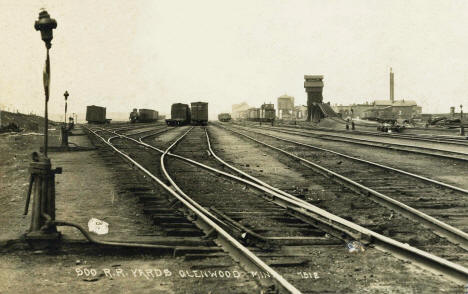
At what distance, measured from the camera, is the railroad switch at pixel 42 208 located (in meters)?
5.61

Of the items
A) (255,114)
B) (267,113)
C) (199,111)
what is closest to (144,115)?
(199,111)

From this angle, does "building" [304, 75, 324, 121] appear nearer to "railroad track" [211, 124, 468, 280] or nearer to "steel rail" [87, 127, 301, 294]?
"railroad track" [211, 124, 468, 280]

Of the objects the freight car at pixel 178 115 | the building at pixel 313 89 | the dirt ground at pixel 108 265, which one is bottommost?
the dirt ground at pixel 108 265

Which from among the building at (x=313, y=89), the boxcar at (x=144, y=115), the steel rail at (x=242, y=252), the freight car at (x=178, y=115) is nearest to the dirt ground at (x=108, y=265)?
the steel rail at (x=242, y=252)

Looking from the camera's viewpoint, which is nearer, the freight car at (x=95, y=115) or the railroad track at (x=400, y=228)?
the railroad track at (x=400, y=228)

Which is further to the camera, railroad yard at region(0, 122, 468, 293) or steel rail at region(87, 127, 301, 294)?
railroad yard at region(0, 122, 468, 293)

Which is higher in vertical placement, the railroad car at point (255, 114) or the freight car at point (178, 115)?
the railroad car at point (255, 114)

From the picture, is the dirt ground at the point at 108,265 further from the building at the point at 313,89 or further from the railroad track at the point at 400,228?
the building at the point at 313,89

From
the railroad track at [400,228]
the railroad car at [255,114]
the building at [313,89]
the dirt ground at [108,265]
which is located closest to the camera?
the dirt ground at [108,265]

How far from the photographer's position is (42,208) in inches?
230

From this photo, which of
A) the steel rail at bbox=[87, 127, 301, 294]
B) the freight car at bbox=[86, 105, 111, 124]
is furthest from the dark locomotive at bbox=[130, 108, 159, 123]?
the steel rail at bbox=[87, 127, 301, 294]

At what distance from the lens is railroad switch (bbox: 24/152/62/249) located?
5605 mm

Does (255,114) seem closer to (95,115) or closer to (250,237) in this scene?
(95,115)

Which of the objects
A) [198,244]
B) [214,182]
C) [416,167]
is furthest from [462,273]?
[416,167]
